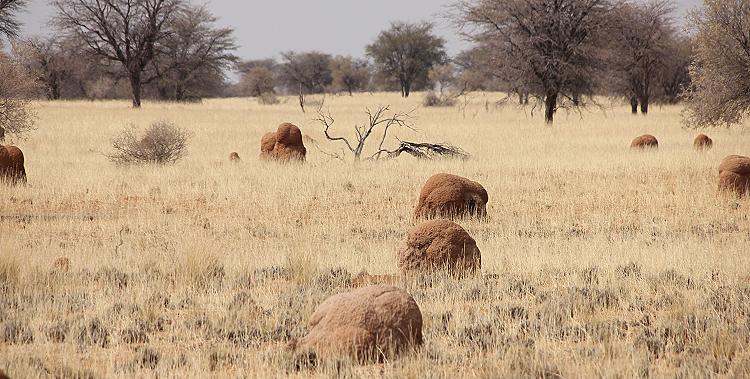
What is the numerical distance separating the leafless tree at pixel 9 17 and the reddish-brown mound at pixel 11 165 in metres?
16.7


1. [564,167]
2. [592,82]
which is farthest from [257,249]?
[592,82]

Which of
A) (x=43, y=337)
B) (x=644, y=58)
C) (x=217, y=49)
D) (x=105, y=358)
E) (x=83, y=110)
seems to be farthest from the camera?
(x=217, y=49)

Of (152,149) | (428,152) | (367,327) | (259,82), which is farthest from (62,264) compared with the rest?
(259,82)

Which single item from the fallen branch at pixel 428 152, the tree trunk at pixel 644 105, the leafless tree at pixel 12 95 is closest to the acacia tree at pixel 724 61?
the fallen branch at pixel 428 152

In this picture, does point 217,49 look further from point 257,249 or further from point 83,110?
point 257,249

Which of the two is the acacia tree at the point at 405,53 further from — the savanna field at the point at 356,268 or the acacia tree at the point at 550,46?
the savanna field at the point at 356,268

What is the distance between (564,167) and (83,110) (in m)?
25.6

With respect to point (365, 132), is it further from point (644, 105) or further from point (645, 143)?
point (644, 105)

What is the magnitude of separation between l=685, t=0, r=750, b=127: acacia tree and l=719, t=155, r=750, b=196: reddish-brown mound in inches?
358

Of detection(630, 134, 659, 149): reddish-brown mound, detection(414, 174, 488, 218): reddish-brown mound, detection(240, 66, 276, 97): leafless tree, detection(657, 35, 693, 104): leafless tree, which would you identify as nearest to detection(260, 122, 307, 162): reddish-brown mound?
detection(414, 174, 488, 218): reddish-brown mound

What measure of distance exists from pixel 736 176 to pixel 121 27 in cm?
4099

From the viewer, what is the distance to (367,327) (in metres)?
5.99

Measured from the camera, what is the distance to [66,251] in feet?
33.9

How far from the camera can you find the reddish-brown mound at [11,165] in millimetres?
16434
